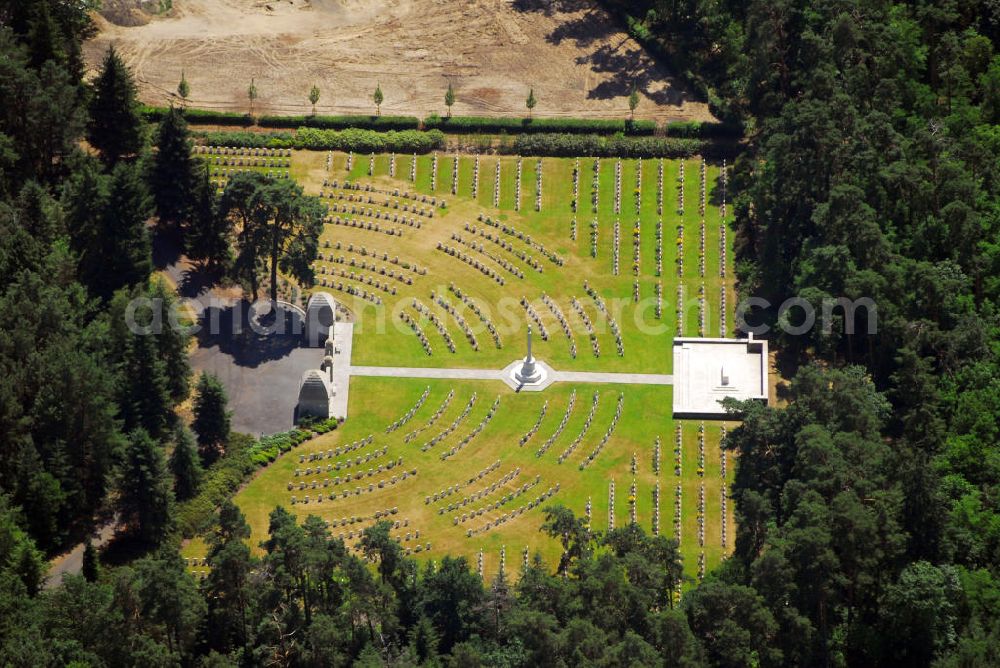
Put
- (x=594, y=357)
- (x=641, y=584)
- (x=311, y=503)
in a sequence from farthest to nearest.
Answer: (x=594, y=357)
(x=311, y=503)
(x=641, y=584)

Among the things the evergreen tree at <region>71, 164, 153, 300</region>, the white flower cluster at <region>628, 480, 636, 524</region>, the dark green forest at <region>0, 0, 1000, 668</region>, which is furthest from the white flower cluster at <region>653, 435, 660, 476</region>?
the evergreen tree at <region>71, 164, 153, 300</region>

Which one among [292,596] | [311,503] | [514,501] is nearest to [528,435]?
[514,501]

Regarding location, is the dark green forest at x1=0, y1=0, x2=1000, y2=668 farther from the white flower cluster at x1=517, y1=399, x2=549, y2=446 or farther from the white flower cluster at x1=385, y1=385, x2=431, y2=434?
the white flower cluster at x1=385, y1=385, x2=431, y2=434

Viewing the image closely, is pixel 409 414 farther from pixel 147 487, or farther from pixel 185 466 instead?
pixel 147 487

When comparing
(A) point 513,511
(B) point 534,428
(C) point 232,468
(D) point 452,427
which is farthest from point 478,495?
(C) point 232,468

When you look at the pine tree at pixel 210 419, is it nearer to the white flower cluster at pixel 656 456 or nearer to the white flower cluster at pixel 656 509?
the white flower cluster at pixel 656 456

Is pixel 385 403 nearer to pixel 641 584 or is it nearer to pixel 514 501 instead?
pixel 514 501

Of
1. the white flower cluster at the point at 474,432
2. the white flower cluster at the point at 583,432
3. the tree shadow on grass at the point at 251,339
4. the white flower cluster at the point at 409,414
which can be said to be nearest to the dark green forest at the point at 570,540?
the tree shadow on grass at the point at 251,339
